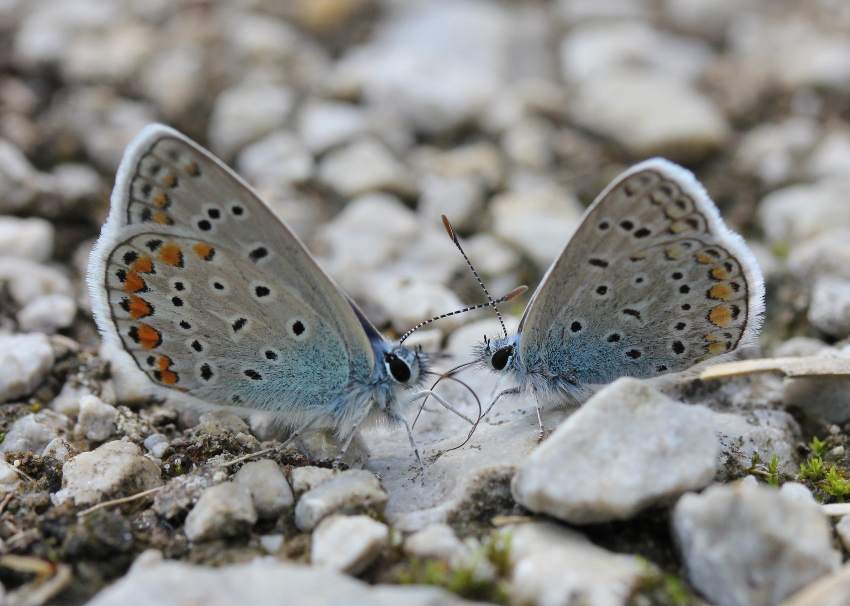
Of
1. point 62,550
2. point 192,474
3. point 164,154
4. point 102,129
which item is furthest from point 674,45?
point 62,550

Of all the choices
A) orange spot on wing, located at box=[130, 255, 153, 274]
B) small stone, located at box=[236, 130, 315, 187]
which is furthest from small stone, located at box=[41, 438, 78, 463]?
small stone, located at box=[236, 130, 315, 187]

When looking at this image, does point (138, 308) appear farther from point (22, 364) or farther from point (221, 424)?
point (22, 364)

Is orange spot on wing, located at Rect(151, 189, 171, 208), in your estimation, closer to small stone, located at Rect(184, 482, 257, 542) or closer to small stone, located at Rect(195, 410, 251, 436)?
small stone, located at Rect(195, 410, 251, 436)

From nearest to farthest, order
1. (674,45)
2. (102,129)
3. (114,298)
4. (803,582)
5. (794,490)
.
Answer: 1. (803,582)
2. (794,490)
3. (114,298)
4. (102,129)
5. (674,45)

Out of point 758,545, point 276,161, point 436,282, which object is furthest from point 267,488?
point 276,161

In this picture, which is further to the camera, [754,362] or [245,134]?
[245,134]

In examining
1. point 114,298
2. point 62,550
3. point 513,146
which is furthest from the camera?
point 513,146

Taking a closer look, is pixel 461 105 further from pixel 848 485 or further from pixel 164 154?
pixel 848 485
